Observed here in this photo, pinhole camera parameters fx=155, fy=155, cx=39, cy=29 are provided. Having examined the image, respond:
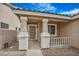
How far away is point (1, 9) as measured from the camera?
6379 millimetres

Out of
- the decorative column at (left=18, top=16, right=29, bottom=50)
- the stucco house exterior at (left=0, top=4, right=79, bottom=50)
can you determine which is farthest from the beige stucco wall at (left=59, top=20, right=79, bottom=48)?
the decorative column at (left=18, top=16, right=29, bottom=50)

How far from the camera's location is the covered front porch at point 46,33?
21.9ft

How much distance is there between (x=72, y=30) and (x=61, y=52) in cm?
110

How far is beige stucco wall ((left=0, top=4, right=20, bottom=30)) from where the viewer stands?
20.9 feet

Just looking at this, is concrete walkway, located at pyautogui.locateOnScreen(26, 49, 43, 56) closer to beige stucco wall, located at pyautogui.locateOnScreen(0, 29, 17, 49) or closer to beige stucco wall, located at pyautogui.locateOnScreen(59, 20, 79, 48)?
beige stucco wall, located at pyautogui.locateOnScreen(0, 29, 17, 49)

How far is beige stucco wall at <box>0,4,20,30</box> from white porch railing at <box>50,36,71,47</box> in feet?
5.51

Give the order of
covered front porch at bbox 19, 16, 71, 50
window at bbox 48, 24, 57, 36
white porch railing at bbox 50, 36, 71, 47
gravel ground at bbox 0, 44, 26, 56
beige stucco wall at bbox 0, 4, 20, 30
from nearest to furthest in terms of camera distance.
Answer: gravel ground at bbox 0, 44, 26, 56 < beige stucco wall at bbox 0, 4, 20, 30 < white porch railing at bbox 50, 36, 71, 47 < covered front porch at bbox 19, 16, 71, 50 < window at bbox 48, 24, 57, 36

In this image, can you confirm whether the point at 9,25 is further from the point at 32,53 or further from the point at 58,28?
the point at 58,28

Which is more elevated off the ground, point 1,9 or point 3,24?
point 1,9

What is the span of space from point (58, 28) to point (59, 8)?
975 mm

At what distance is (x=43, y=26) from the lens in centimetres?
685

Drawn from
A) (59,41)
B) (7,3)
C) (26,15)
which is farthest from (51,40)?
(7,3)

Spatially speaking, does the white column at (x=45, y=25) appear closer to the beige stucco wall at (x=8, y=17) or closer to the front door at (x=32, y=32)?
the front door at (x=32, y=32)

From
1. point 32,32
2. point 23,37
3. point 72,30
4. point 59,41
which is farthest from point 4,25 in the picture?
point 72,30
